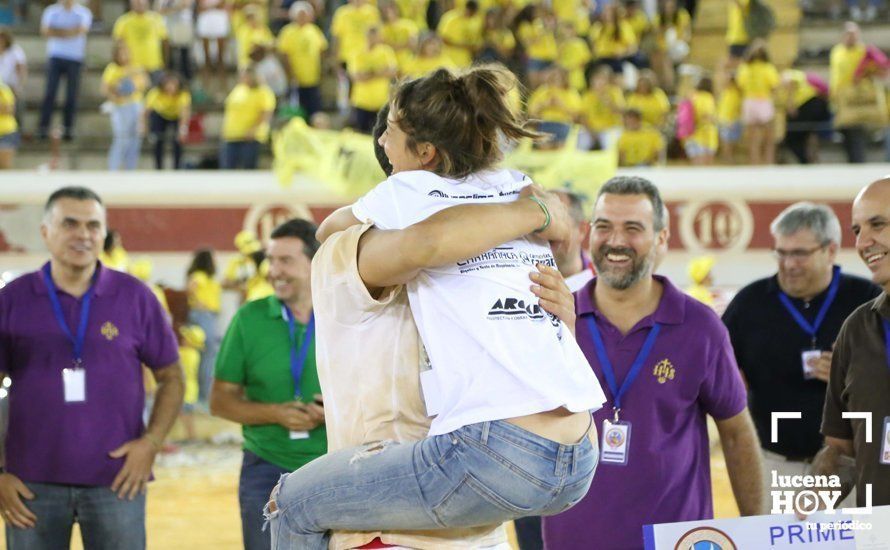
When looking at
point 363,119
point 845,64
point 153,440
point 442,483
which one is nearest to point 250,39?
point 363,119

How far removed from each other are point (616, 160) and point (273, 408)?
8.09 metres

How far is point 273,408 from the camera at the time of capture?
15.6 ft

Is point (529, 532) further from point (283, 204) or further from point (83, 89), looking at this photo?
point (83, 89)

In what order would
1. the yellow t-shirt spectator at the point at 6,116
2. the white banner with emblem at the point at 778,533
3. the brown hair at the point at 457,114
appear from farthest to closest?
the yellow t-shirt spectator at the point at 6,116
the white banner with emblem at the point at 778,533
the brown hair at the point at 457,114

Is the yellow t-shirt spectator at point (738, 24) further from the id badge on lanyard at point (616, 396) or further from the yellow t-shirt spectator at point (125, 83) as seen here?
the id badge on lanyard at point (616, 396)

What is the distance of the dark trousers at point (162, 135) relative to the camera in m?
13.1

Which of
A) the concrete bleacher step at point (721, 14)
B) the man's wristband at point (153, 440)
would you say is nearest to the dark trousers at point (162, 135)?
the concrete bleacher step at point (721, 14)

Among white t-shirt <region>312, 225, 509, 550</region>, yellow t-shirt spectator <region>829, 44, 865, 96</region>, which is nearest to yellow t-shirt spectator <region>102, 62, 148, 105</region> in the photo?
yellow t-shirt spectator <region>829, 44, 865, 96</region>

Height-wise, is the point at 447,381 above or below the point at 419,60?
below

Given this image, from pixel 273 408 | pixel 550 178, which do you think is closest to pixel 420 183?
pixel 273 408

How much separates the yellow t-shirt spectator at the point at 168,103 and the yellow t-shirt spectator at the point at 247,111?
0.62 metres

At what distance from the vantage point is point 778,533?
327 centimetres

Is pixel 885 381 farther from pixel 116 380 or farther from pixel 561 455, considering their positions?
pixel 116 380

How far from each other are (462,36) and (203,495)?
637 cm
